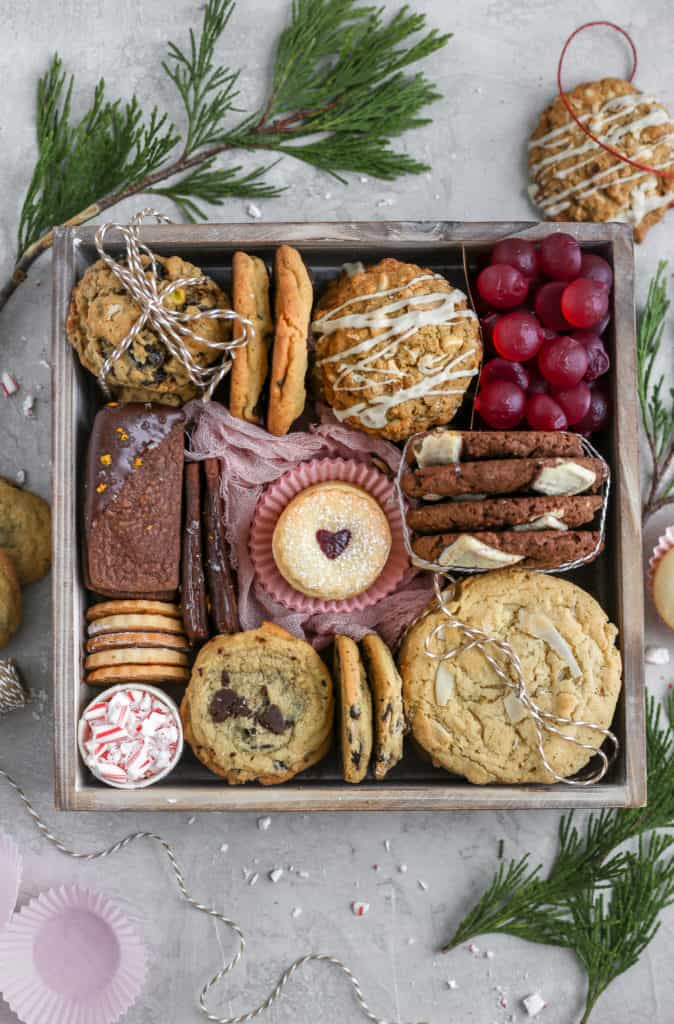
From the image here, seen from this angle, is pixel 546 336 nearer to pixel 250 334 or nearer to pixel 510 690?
pixel 250 334

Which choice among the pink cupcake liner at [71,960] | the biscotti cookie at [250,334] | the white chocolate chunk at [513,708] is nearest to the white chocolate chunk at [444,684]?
the white chocolate chunk at [513,708]

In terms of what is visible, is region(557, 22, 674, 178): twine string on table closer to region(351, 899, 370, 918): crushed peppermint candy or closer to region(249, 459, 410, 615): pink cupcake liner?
region(249, 459, 410, 615): pink cupcake liner

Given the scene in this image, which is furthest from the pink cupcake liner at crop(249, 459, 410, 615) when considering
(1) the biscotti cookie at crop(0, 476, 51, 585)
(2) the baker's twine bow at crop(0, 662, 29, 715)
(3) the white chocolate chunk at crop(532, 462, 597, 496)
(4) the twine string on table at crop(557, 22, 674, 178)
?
(4) the twine string on table at crop(557, 22, 674, 178)

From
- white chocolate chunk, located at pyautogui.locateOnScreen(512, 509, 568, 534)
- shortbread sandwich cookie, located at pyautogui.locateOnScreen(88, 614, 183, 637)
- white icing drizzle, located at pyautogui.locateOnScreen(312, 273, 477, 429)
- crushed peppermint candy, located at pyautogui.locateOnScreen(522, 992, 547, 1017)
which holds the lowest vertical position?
crushed peppermint candy, located at pyautogui.locateOnScreen(522, 992, 547, 1017)

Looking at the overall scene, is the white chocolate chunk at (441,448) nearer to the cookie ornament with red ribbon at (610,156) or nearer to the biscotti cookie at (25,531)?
the cookie ornament with red ribbon at (610,156)

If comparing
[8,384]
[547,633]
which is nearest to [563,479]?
[547,633]

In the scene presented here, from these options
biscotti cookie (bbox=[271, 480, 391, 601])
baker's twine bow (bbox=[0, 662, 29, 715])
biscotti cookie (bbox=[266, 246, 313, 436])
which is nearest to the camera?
biscotti cookie (bbox=[266, 246, 313, 436])
